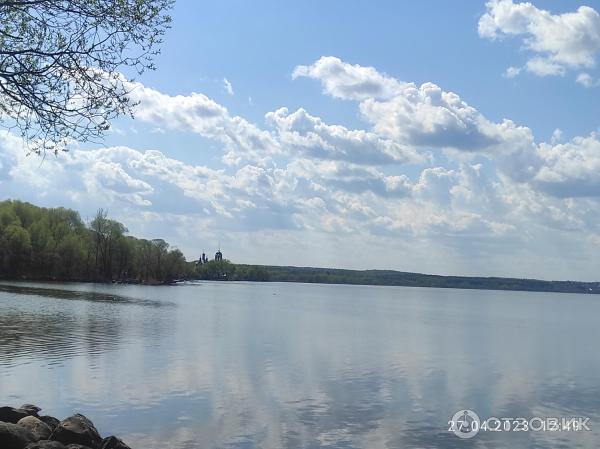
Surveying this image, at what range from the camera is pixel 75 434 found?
13789 millimetres

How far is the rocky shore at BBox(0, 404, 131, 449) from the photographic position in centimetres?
1249

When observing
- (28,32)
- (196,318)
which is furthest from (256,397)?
(196,318)

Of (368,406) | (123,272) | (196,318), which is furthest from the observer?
(123,272)

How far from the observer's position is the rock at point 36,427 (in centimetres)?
1370

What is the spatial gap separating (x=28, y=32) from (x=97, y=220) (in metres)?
122

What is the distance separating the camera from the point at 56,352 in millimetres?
30969

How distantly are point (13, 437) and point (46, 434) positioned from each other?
1.53 metres

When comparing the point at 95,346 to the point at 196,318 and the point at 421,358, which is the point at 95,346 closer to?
the point at 421,358

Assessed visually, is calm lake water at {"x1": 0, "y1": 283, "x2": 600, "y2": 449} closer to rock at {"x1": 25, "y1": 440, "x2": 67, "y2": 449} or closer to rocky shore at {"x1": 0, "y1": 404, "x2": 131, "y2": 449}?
rocky shore at {"x1": 0, "y1": 404, "x2": 131, "y2": 449}

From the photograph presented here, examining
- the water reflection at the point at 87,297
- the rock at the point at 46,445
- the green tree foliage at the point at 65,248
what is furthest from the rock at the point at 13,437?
the green tree foliage at the point at 65,248

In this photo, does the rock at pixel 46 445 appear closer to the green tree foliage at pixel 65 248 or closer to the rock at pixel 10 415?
the rock at pixel 10 415

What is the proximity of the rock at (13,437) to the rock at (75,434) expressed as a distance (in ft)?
2.96
